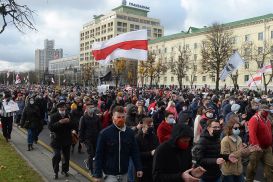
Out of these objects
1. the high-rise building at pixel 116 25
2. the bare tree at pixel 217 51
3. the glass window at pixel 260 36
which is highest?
the high-rise building at pixel 116 25

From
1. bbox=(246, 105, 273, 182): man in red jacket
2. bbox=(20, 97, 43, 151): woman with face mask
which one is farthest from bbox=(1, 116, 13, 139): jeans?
bbox=(246, 105, 273, 182): man in red jacket

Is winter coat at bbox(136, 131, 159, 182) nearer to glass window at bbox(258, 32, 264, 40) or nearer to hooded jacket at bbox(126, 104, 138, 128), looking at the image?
hooded jacket at bbox(126, 104, 138, 128)

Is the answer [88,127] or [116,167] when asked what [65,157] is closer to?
→ [88,127]

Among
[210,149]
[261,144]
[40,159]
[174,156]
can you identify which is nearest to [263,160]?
[261,144]

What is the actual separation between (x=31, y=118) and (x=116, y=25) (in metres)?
113

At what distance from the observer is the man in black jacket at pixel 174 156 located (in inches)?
165

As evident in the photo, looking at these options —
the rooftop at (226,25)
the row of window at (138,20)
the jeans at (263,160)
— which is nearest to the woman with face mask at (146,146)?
the jeans at (263,160)

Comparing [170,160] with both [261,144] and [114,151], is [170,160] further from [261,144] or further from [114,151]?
[261,144]

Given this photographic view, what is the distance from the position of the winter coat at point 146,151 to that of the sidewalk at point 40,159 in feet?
7.66

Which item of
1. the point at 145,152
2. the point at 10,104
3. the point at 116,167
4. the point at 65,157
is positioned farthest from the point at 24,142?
the point at 116,167

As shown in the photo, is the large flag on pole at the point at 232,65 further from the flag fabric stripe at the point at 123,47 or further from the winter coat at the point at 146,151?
the winter coat at the point at 146,151

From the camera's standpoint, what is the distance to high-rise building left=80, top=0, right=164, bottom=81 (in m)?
125

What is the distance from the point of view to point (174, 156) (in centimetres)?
429

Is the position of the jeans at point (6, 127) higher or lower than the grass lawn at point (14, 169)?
higher
